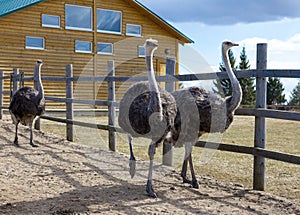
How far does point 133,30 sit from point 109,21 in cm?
131

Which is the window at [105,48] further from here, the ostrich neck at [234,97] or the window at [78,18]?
the ostrich neck at [234,97]

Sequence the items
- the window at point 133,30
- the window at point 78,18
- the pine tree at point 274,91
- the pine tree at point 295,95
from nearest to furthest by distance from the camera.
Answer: the window at point 78,18, the window at point 133,30, the pine tree at point 274,91, the pine tree at point 295,95

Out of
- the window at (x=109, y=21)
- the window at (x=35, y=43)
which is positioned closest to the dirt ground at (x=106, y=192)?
the window at (x=35, y=43)

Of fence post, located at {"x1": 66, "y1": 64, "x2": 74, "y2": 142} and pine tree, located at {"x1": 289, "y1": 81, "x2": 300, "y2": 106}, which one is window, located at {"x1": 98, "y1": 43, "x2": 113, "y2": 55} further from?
pine tree, located at {"x1": 289, "y1": 81, "x2": 300, "y2": 106}

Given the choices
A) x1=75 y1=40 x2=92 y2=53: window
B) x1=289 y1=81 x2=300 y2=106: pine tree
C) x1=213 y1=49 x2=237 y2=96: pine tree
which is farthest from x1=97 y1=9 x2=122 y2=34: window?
x1=289 y1=81 x2=300 y2=106: pine tree

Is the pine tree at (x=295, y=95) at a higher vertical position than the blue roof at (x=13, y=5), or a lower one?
lower

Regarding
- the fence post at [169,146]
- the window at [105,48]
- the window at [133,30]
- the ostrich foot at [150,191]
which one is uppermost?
the window at [133,30]

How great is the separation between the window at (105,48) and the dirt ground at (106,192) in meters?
13.9

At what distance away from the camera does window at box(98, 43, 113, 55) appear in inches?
800

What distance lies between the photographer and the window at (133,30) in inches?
824

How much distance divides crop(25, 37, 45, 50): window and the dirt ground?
40.0 feet

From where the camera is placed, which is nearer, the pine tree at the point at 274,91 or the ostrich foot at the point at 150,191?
the ostrich foot at the point at 150,191

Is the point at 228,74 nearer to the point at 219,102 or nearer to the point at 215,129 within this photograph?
the point at 219,102

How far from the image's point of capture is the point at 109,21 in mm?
20547
